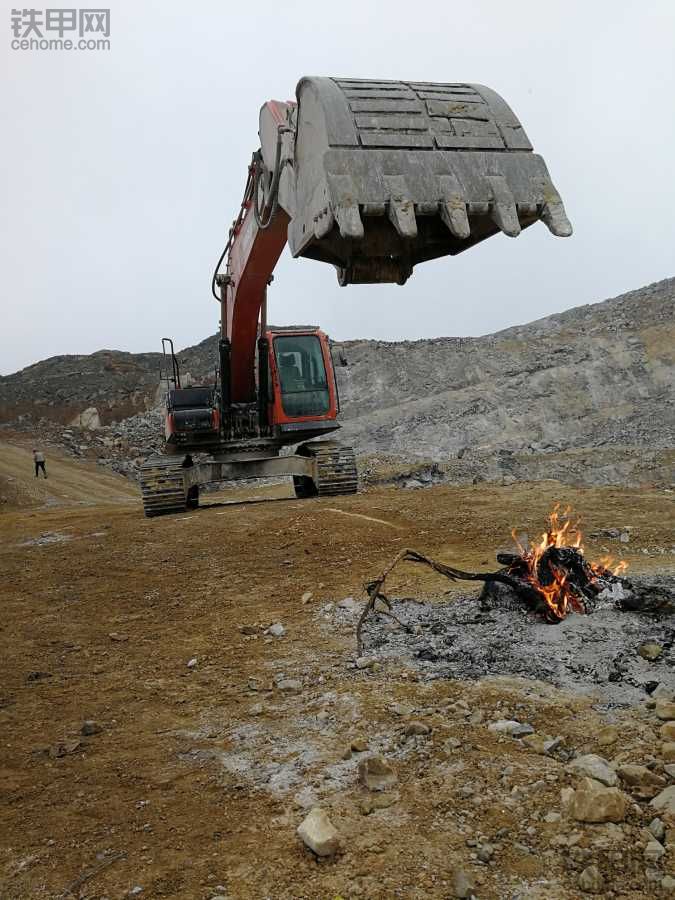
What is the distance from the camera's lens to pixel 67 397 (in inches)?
1678

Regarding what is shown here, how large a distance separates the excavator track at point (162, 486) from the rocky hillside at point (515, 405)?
8320 millimetres

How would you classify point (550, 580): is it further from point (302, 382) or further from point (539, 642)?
point (302, 382)

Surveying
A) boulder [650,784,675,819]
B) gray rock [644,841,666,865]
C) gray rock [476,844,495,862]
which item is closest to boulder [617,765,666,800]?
boulder [650,784,675,819]

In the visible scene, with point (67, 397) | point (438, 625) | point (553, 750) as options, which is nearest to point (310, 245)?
point (438, 625)

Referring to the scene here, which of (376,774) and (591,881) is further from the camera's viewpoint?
(376,774)

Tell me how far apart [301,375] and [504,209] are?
287 inches

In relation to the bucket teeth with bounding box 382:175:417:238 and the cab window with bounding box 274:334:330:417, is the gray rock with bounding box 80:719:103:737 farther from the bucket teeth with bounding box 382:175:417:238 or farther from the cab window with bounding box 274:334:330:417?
the cab window with bounding box 274:334:330:417

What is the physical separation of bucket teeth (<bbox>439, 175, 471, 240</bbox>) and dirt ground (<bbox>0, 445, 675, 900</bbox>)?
278 centimetres

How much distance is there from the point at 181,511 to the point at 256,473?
1.45m

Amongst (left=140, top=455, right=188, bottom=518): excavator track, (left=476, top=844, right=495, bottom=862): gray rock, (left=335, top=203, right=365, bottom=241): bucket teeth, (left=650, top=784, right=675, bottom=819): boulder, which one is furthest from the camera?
(left=140, top=455, right=188, bottom=518): excavator track

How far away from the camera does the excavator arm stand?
4.73 m

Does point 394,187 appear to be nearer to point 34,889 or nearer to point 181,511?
point 34,889

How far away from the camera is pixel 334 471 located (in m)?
12.2

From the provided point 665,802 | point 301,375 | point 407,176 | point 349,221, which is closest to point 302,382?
point 301,375
